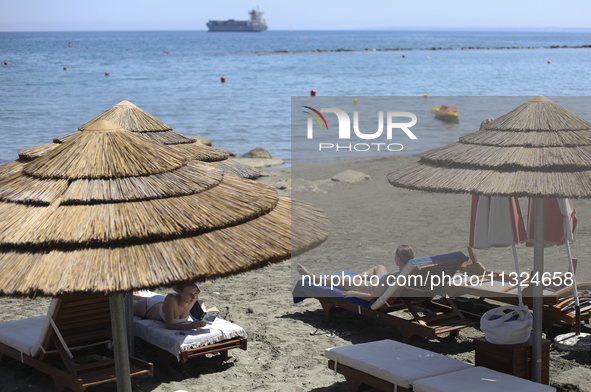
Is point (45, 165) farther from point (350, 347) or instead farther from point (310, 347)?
point (310, 347)

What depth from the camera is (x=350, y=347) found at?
15.6 ft

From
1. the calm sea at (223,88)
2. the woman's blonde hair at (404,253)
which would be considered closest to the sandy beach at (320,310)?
the woman's blonde hair at (404,253)

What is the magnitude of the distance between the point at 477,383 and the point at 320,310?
9.74 feet

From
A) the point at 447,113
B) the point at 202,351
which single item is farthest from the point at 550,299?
the point at 447,113

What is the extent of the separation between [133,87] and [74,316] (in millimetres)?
43400

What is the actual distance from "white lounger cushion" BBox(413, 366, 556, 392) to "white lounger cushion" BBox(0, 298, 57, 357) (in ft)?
9.19

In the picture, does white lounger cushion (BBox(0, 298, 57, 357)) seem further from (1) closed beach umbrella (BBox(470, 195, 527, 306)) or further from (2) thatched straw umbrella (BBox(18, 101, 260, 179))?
(1) closed beach umbrella (BBox(470, 195, 527, 306))

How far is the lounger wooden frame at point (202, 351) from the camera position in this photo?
4899 mm

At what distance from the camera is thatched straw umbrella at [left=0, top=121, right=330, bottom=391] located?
240cm

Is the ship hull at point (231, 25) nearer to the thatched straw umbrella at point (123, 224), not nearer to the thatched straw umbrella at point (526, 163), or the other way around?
the thatched straw umbrella at point (526, 163)

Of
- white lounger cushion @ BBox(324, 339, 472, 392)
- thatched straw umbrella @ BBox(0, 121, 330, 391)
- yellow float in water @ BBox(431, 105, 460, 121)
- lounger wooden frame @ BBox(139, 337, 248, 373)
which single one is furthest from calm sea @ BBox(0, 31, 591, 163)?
thatched straw umbrella @ BBox(0, 121, 330, 391)

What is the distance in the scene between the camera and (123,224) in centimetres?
252

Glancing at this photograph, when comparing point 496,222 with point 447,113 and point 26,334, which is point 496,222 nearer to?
point 26,334

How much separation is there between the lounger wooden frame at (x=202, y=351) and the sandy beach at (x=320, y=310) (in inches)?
4.5
